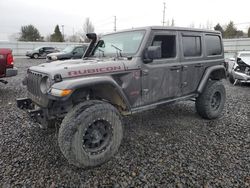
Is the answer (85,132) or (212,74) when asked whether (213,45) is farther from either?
(85,132)

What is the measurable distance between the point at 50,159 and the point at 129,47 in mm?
2097

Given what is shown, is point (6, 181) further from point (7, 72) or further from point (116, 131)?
point (7, 72)

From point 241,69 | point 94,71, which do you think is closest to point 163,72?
point 94,71

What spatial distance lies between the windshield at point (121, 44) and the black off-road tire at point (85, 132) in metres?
1.11

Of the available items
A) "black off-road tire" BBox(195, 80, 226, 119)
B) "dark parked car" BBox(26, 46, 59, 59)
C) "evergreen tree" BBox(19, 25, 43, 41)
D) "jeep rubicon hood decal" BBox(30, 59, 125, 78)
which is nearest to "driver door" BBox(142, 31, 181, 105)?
"jeep rubicon hood decal" BBox(30, 59, 125, 78)

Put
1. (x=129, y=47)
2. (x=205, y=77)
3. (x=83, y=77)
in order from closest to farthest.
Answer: (x=83, y=77) < (x=129, y=47) < (x=205, y=77)

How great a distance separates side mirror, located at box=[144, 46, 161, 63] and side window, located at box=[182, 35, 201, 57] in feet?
3.36

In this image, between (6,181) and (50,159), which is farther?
(50,159)

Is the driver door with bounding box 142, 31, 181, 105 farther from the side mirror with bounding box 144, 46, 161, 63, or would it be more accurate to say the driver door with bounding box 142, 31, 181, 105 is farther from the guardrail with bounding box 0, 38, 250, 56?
the guardrail with bounding box 0, 38, 250, 56

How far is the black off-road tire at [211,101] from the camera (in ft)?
14.3

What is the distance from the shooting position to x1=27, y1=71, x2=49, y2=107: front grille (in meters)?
2.73

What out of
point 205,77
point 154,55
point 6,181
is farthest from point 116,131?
point 205,77

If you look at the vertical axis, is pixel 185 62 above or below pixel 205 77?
above

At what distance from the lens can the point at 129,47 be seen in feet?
11.1
